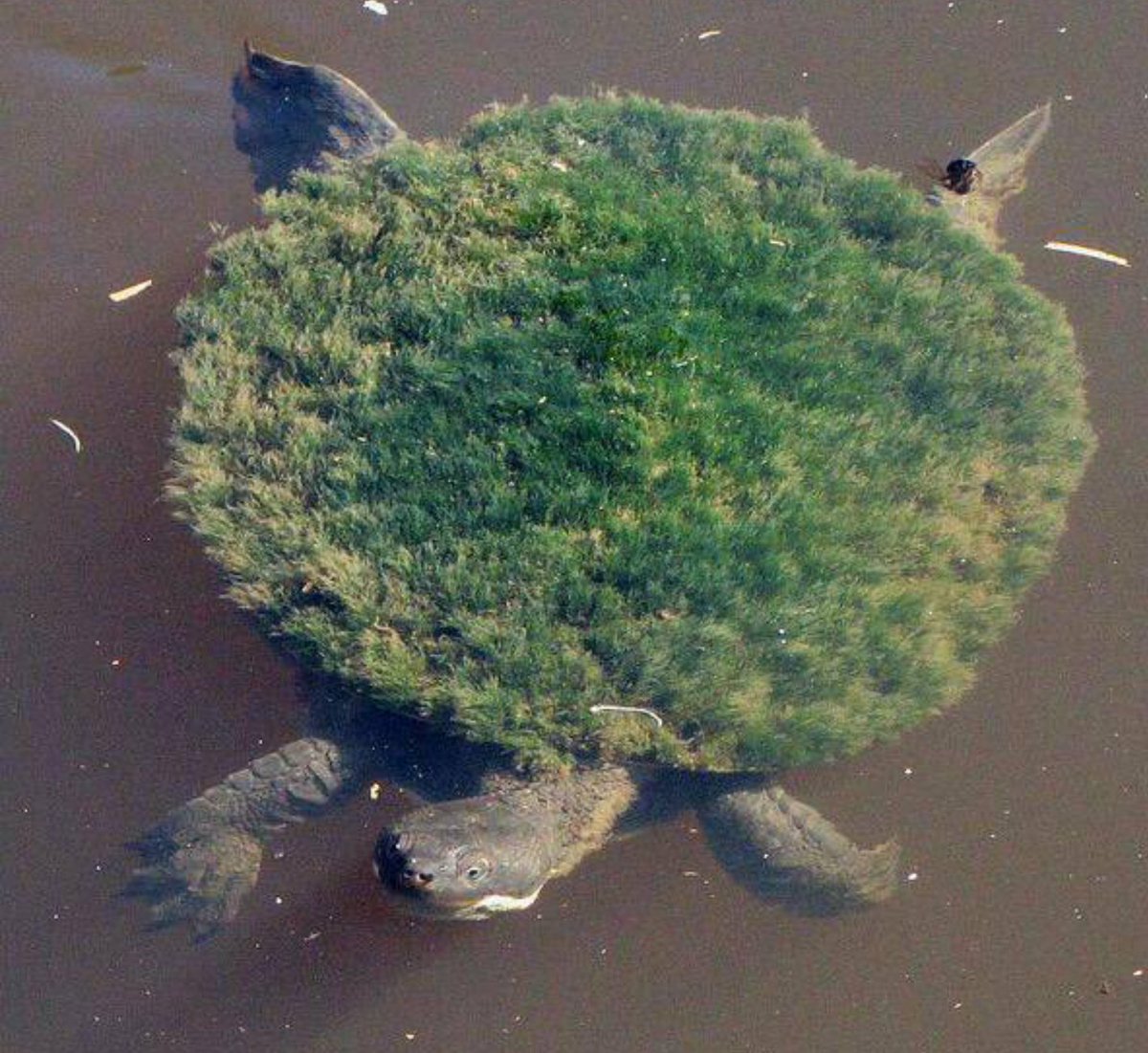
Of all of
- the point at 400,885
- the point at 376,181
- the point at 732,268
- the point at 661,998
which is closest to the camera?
the point at 400,885

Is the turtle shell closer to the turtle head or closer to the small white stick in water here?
the small white stick in water

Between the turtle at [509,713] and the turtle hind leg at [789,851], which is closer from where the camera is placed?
the turtle at [509,713]

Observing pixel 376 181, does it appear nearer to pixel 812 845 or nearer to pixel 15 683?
pixel 15 683

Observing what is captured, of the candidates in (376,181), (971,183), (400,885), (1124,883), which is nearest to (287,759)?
(400,885)

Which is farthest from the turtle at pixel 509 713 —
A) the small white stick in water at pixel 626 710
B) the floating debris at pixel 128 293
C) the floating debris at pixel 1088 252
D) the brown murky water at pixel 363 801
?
the floating debris at pixel 128 293

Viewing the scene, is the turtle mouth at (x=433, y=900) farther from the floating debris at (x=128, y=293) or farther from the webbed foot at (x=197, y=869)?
the floating debris at (x=128, y=293)

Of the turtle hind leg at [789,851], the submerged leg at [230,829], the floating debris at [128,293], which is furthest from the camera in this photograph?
the floating debris at [128,293]
